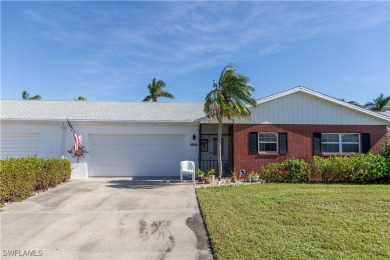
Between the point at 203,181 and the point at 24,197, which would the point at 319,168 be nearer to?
the point at 203,181

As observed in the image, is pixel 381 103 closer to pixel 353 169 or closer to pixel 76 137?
pixel 353 169

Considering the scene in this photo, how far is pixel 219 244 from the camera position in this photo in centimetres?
499

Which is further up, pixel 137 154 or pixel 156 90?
pixel 156 90

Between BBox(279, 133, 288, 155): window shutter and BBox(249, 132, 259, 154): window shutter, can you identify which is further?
BBox(279, 133, 288, 155): window shutter

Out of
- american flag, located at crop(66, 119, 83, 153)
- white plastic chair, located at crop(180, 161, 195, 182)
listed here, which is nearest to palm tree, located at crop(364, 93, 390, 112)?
white plastic chair, located at crop(180, 161, 195, 182)

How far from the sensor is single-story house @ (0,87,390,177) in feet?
45.8

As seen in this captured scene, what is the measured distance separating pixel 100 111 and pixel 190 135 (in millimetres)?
5856

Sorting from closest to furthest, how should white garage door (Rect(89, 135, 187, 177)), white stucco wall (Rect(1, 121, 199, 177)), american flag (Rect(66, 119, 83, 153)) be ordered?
american flag (Rect(66, 119, 83, 153))
white stucco wall (Rect(1, 121, 199, 177))
white garage door (Rect(89, 135, 187, 177))

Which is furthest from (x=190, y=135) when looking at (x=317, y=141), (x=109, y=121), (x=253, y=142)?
(x=317, y=141)

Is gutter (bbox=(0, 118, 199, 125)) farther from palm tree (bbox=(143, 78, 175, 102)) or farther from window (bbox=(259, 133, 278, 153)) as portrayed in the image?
palm tree (bbox=(143, 78, 175, 102))

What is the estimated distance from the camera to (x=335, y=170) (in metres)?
12.0

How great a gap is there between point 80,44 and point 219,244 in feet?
40.9

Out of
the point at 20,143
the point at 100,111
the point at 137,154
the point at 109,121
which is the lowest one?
the point at 137,154

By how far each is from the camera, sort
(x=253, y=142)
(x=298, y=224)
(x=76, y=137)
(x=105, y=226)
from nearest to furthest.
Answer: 1. (x=298, y=224)
2. (x=105, y=226)
3. (x=76, y=137)
4. (x=253, y=142)
